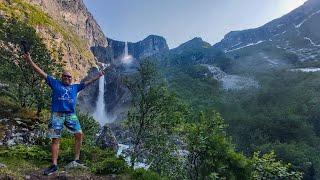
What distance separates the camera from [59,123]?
14.1 meters

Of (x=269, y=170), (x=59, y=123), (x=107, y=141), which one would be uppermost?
(x=59, y=123)

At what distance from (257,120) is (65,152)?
481 feet

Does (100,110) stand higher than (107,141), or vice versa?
(107,141)

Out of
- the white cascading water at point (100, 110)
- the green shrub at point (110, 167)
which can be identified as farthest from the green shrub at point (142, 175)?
the white cascading water at point (100, 110)

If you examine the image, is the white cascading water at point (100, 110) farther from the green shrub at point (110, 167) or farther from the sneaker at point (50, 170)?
the sneaker at point (50, 170)

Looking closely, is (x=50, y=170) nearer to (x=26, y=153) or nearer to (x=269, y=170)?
(x=26, y=153)

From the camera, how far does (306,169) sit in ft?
324

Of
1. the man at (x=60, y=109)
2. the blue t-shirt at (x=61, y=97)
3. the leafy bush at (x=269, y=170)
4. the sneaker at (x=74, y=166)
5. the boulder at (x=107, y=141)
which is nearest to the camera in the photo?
the man at (x=60, y=109)

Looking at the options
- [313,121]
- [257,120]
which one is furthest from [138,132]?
[313,121]

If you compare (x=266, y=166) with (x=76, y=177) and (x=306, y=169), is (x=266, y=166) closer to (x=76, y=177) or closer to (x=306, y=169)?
(x=76, y=177)

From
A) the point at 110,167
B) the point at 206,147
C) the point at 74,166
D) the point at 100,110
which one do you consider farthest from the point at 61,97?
the point at 100,110

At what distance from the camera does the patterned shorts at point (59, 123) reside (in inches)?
551

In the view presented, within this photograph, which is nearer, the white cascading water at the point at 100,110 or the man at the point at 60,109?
the man at the point at 60,109

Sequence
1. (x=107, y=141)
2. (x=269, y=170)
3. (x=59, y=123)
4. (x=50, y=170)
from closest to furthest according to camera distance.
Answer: (x=50, y=170)
(x=59, y=123)
(x=269, y=170)
(x=107, y=141)
